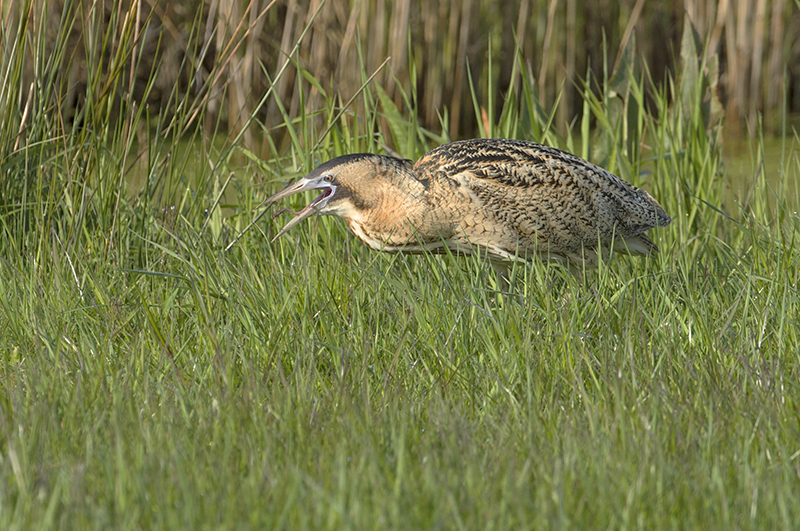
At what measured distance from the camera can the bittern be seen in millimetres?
3492

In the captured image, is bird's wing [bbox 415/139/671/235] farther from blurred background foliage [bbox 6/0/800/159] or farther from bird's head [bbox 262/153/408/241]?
blurred background foliage [bbox 6/0/800/159]

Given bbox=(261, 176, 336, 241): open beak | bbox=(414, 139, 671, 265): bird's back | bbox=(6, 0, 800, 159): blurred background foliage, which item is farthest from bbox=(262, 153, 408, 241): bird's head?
bbox=(6, 0, 800, 159): blurred background foliage

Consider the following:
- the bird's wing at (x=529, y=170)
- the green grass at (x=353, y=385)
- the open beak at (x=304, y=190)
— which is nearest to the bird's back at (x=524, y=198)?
the bird's wing at (x=529, y=170)

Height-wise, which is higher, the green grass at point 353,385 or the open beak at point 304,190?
the open beak at point 304,190

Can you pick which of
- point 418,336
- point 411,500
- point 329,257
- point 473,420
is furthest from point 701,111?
point 411,500

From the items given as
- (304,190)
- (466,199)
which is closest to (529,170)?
(466,199)

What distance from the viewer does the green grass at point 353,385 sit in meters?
1.81

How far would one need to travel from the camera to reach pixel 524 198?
11.6 ft

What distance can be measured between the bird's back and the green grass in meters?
0.16

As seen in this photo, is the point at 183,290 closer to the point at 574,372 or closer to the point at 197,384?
the point at 197,384

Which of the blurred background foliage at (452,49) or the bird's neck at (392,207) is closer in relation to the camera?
the bird's neck at (392,207)

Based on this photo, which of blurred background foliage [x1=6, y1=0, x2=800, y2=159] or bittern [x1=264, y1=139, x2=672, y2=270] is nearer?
bittern [x1=264, y1=139, x2=672, y2=270]

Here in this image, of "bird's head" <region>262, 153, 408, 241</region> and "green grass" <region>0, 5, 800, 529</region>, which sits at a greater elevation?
"bird's head" <region>262, 153, 408, 241</region>

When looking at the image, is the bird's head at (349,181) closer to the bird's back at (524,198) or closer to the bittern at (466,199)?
the bittern at (466,199)
